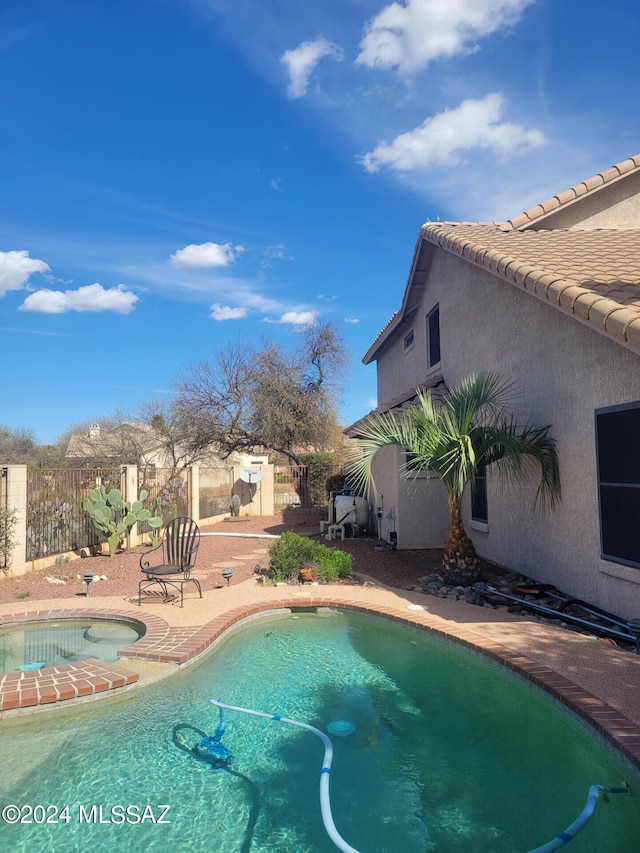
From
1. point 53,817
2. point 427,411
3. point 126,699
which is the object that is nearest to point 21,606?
point 126,699

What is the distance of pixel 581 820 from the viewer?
10.9 feet

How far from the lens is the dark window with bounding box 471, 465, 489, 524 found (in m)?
11.9

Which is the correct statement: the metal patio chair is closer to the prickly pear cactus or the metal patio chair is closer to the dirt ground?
the dirt ground

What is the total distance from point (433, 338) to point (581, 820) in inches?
518

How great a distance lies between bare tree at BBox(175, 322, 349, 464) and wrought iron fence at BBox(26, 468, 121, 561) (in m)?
14.8

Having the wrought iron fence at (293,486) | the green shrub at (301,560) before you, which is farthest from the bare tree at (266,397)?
the green shrub at (301,560)

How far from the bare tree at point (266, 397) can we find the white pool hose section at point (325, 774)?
23664mm

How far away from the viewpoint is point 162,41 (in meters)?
11.9

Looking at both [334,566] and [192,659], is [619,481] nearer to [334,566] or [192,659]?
[334,566]

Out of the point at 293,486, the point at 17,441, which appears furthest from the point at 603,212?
the point at 17,441

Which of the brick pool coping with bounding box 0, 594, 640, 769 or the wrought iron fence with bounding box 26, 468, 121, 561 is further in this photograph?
the wrought iron fence with bounding box 26, 468, 121, 561

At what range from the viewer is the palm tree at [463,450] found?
852 centimetres

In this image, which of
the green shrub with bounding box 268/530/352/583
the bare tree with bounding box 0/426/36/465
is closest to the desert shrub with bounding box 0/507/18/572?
the green shrub with bounding box 268/530/352/583

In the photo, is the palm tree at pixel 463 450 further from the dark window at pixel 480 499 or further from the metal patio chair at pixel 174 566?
the metal patio chair at pixel 174 566
